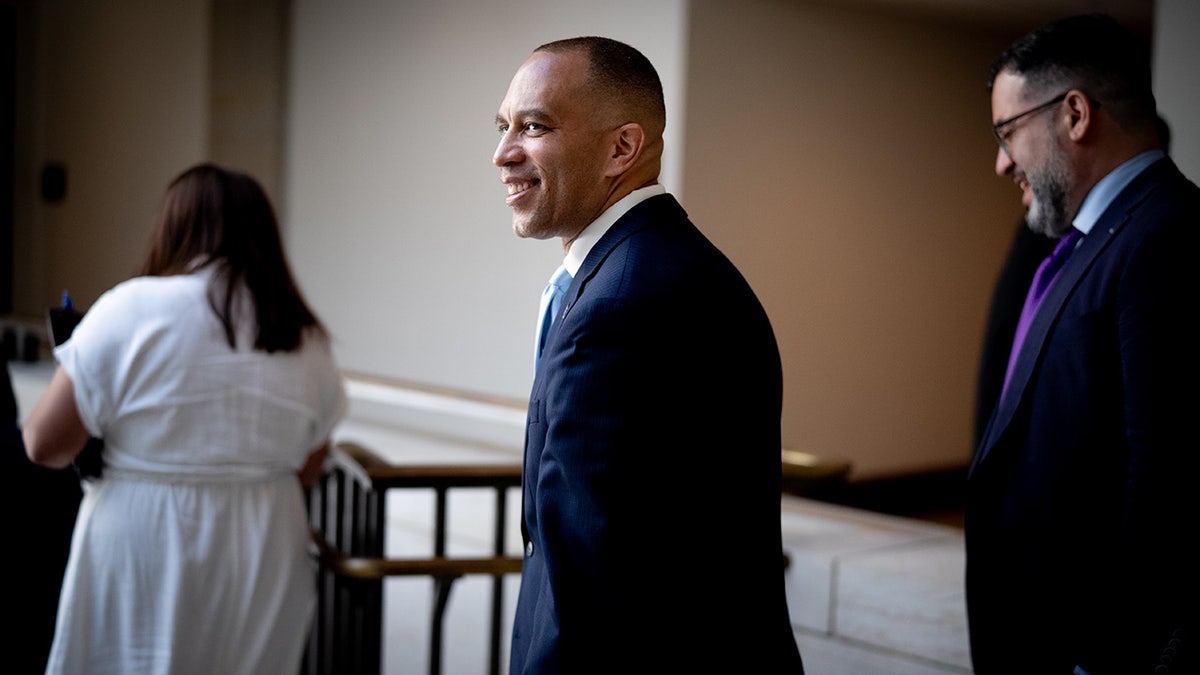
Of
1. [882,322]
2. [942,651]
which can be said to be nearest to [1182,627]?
[942,651]

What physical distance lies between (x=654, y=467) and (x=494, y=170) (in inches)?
205

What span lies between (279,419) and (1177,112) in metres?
3.00

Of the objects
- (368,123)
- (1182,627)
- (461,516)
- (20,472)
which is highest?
(368,123)

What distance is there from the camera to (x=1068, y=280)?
225cm

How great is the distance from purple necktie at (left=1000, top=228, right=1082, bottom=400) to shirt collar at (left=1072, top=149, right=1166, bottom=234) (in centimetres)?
6

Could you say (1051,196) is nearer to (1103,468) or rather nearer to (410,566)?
(1103,468)

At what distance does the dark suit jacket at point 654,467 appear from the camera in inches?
65.1

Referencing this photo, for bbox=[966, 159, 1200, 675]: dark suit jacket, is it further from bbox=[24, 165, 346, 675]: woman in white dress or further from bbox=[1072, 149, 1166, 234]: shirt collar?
bbox=[24, 165, 346, 675]: woman in white dress

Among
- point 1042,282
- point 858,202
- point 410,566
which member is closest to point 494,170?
point 858,202

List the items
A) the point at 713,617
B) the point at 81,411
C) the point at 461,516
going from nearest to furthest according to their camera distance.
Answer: the point at 713,617, the point at 81,411, the point at 461,516

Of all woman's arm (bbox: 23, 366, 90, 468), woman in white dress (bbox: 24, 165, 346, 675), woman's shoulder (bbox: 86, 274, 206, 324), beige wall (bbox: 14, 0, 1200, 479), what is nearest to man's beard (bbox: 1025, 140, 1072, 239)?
woman in white dress (bbox: 24, 165, 346, 675)

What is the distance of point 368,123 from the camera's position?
743 cm

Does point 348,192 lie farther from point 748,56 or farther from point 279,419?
point 279,419

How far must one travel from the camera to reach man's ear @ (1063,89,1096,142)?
2305mm
